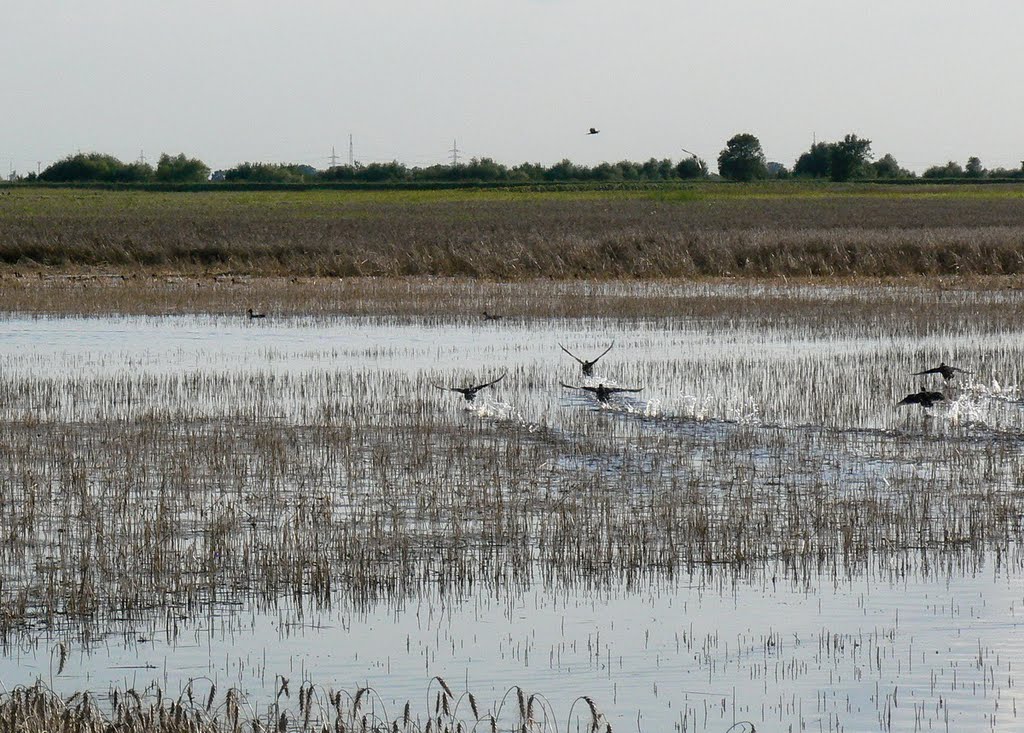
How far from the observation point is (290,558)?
A: 7500mm

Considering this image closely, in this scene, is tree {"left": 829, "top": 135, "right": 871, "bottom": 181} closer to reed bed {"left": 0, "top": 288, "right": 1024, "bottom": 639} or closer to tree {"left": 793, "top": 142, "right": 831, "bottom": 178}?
tree {"left": 793, "top": 142, "right": 831, "bottom": 178}

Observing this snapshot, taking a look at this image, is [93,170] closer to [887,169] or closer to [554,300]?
[887,169]

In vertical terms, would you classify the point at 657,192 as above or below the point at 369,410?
above

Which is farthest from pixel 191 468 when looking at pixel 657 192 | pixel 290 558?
pixel 657 192

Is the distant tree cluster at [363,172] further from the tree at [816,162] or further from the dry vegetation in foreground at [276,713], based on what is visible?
the dry vegetation in foreground at [276,713]

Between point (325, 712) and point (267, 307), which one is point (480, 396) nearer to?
point (325, 712)

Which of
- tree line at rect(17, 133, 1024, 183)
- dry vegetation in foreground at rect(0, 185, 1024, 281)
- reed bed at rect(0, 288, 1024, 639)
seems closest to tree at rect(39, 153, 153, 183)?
tree line at rect(17, 133, 1024, 183)

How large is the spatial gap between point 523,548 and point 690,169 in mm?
109942

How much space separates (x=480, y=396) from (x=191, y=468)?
14.4 feet

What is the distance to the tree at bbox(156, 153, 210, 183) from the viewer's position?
387ft

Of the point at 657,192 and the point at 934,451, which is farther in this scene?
the point at 657,192

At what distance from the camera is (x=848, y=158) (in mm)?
116250

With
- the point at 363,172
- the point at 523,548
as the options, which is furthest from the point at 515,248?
the point at 363,172

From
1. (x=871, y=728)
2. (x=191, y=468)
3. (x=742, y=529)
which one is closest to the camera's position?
(x=871, y=728)
